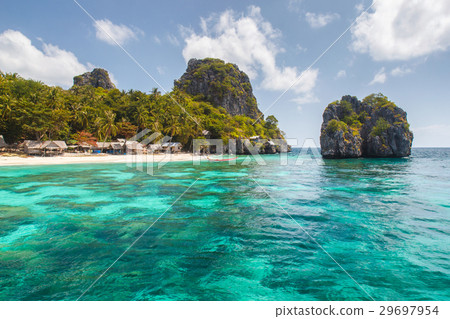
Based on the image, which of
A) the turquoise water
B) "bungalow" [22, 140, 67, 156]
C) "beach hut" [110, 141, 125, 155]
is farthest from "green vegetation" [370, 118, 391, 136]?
"bungalow" [22, 140, 67, 156]

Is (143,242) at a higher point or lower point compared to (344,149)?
lower

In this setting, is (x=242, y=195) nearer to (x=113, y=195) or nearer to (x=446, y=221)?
(x=113, y=195)

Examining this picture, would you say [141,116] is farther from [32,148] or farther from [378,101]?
[378,101]

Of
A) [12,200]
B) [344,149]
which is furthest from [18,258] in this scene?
[344,149]

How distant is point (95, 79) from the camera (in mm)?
105062

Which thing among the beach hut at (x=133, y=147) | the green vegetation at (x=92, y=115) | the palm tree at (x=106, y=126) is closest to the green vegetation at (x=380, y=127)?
the green vegetation at (x=92, y=115)

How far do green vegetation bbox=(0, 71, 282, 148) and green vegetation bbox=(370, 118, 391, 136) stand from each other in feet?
127

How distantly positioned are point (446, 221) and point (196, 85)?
10295cm

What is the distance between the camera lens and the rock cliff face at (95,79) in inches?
4090

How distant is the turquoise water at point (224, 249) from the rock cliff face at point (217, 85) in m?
92.2

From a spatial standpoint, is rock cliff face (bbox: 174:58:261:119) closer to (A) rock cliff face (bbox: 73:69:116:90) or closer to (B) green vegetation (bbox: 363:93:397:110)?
(A) rock cliff face (bbox: 73:69:116:90)

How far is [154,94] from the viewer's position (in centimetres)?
6844

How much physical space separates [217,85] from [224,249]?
321ft
